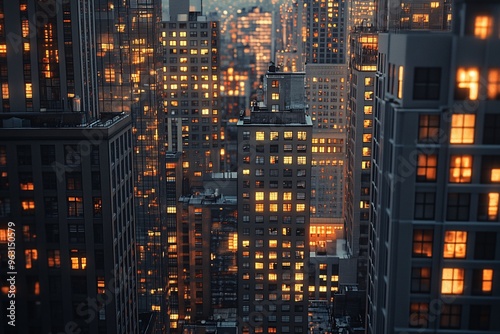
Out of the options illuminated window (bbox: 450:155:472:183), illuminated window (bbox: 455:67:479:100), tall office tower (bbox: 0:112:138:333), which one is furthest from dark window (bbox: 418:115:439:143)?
tall office tower (bbox: 0:112:138:333)

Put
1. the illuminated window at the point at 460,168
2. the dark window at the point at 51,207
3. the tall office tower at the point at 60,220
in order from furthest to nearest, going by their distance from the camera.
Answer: the dark window at the point at 51,207 → the tall office tower at the point at 60,220 → the illuminated window at the point at 460,168

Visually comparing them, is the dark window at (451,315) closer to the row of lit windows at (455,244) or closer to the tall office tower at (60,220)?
the row of lit windows at (455,244)

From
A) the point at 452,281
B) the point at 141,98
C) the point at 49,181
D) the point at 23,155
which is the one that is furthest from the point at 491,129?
the point at 141,98

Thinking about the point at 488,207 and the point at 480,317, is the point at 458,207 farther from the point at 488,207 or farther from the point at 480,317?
the point at 480,317

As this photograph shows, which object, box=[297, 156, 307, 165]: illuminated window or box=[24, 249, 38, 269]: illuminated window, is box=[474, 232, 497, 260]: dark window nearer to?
box=[24, 249, 38, 269]: illuminated window

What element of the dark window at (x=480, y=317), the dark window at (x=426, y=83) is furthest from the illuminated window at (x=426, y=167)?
the dark window at (x=480, y=317)

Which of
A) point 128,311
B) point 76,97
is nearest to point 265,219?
point 128,311

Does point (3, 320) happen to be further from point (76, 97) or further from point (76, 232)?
point (76, 97)
